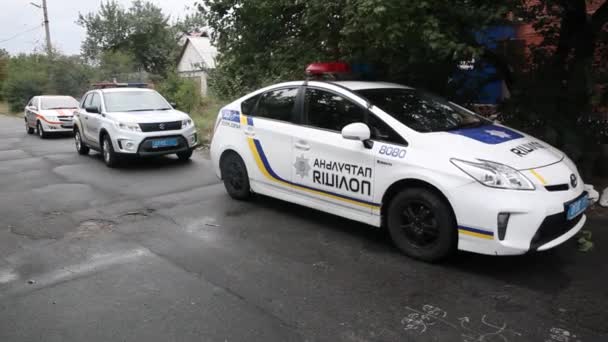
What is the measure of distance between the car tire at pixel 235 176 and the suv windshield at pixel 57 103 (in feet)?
41.2

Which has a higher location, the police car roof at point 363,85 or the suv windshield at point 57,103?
the police car roof at point 363,85

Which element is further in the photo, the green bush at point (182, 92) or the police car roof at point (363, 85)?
the green bush at point (182, 92)

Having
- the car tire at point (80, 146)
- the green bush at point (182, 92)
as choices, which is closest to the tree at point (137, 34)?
the green bush at point (182, 92)

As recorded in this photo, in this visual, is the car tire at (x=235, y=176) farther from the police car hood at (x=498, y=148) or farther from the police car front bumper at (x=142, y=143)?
the police car front bumper at (x=142, y=143)

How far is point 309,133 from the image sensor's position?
17.7 feet

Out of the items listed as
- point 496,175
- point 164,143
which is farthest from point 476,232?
point 164,143

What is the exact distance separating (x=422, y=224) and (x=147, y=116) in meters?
6.94

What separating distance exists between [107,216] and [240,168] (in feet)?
5.92

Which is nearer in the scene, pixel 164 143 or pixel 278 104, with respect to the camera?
pixel 278 104

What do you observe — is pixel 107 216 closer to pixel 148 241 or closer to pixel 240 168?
pixel 148 241

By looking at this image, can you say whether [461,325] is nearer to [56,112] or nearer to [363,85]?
[363,85]

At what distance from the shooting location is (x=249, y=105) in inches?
251

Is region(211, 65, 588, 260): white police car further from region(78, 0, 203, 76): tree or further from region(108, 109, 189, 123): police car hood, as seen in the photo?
region(78, 0, 203, 76): tree

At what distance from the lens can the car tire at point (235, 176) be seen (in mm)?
6484
